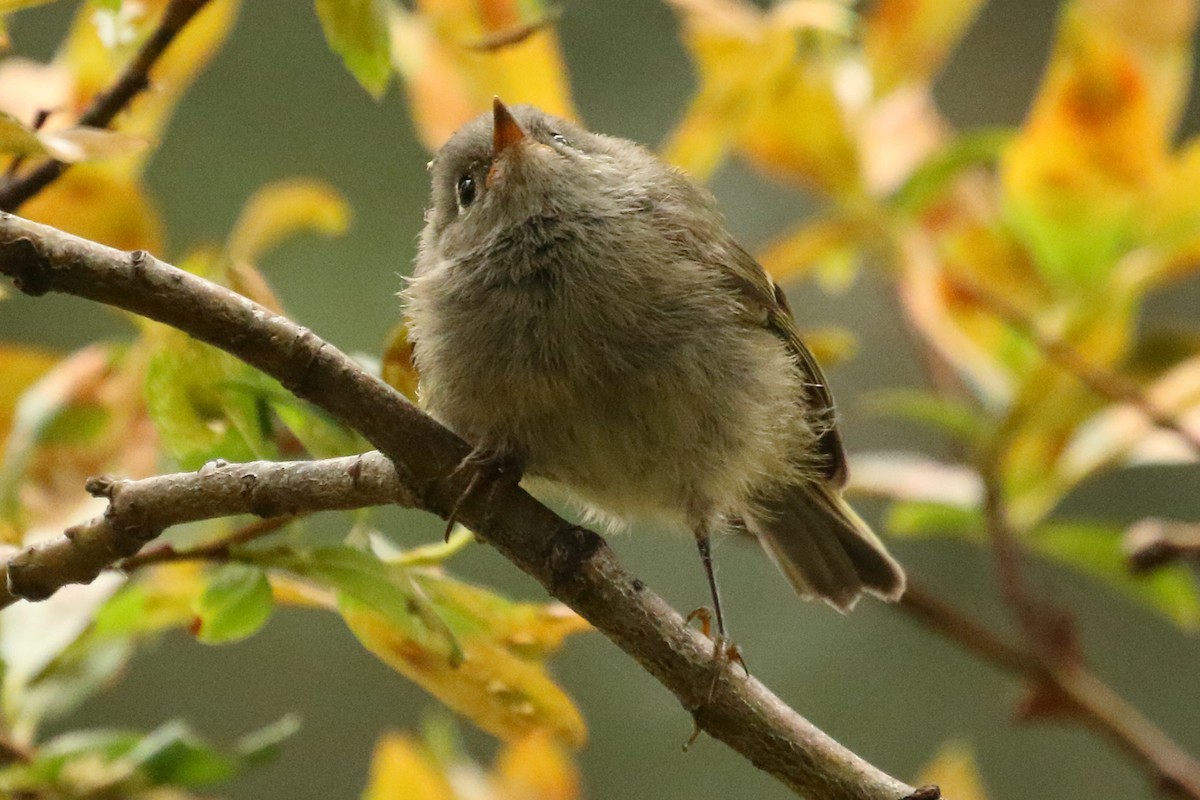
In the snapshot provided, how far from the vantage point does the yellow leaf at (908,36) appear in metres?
2.28

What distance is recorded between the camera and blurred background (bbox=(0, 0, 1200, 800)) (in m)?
5.02

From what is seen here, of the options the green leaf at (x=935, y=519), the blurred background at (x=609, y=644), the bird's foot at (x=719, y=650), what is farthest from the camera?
the blurred background at (x=609, y=644)

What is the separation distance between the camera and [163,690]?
205 inches

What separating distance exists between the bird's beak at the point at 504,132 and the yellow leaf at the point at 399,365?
455 millimetres

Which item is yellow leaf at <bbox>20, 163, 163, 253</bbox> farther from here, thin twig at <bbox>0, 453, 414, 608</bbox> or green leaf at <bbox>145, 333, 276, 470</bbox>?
thin twig at <bbox>0, 453, 414, 608</bbox>

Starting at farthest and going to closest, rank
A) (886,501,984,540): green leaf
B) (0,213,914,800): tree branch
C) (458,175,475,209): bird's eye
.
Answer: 1. (886,501,984,540): green leaf
2. (458,175,475,209): bird's eye
3. (0,213,914,800): tree branch

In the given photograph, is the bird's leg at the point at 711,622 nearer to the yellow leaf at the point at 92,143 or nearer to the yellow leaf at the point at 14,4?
the yellow leaf at the point at 92,143

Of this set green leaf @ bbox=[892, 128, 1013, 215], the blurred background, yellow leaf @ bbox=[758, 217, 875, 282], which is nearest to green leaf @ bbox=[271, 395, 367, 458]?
yellow leaf @ bbox=[758, 217, 875, 282]

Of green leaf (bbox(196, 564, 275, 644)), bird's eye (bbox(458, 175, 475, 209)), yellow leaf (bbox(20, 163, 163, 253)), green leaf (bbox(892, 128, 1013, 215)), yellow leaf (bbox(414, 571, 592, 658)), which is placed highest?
green leaf (bbox(892, 128, 1013, 215))

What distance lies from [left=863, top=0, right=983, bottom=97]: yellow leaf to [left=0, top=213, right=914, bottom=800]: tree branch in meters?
1.28

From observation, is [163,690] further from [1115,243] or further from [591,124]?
[1115,243]

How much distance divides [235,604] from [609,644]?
11.9 feet

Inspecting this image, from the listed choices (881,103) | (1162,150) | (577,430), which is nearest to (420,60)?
(577,430)

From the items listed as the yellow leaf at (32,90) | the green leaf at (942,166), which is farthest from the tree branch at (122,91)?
the green leaf at (942,166)
